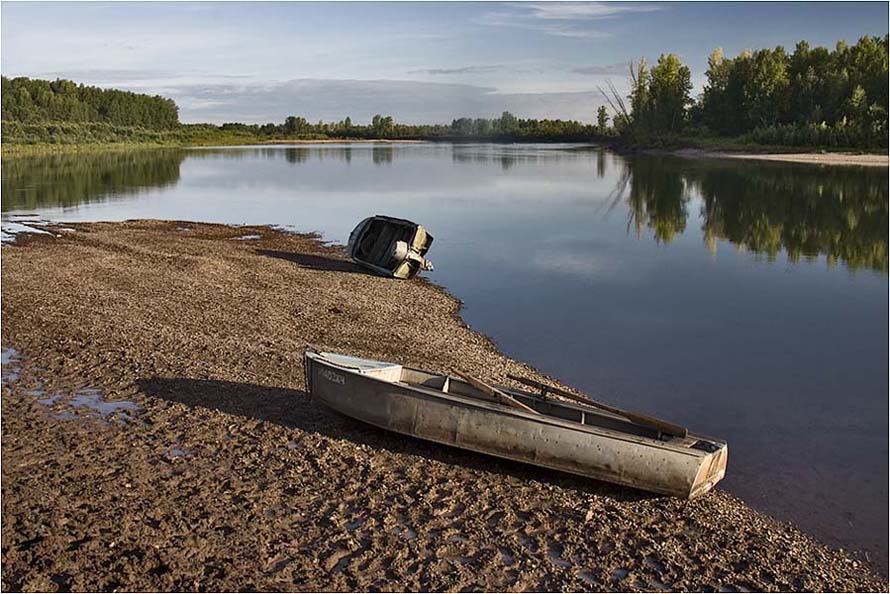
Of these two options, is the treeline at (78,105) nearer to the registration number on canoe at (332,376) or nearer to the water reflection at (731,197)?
the water reflection at (731,197)

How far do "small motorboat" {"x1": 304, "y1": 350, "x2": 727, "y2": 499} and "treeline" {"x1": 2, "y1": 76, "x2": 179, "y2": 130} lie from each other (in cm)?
14042

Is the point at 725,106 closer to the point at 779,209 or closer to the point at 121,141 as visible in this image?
the point at 779,209

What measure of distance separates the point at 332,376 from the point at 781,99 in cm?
11133

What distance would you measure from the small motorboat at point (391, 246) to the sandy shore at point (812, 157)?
221 ft

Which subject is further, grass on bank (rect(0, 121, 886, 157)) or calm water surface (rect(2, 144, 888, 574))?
grass on bank (rect(0, 121, 886, 157))

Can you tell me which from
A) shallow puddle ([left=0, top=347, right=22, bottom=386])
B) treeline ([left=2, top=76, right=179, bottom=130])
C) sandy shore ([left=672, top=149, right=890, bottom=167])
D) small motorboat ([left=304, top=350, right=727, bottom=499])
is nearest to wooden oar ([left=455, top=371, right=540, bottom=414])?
small motorboat ([left=304, top=350, right=727, bottom=499])

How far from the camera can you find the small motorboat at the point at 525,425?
11180mm

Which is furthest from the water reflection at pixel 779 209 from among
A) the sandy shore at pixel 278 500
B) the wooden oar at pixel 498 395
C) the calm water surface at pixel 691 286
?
the wooden oar at pixel 498 395

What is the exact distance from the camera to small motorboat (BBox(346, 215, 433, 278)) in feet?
87.1

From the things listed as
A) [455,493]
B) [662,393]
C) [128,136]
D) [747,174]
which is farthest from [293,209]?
[128,136]

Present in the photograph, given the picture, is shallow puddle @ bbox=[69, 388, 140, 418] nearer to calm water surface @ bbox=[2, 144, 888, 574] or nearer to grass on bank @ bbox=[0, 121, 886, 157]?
calm water surface @ bbox=[2, 144, 888, 574]

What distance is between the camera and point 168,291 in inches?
882

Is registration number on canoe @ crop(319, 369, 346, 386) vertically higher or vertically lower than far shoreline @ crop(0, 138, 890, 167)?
lower

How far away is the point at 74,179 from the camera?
2702 inches
